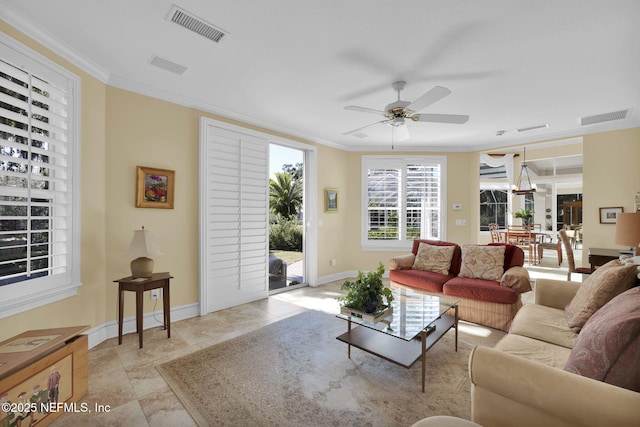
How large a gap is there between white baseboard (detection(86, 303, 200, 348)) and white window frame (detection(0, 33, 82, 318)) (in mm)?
526

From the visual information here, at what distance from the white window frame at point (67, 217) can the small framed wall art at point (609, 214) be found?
21.8 ft

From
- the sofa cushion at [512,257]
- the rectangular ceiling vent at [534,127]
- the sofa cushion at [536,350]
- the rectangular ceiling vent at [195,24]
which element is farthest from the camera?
the rectangular ceiling vent at [534,127]

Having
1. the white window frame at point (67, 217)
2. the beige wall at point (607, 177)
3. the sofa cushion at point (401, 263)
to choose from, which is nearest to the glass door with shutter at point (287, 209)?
the sofa cushion at point (401, 263)

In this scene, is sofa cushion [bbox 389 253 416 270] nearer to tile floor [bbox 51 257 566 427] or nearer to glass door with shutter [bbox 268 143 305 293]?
tile floor [bbox 51 257 566 427]

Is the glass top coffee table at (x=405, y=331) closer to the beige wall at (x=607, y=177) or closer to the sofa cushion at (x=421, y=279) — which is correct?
the sofa cushion at (x=421, y=279)

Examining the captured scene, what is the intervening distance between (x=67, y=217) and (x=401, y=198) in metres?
5.01

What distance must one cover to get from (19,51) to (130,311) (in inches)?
95.8

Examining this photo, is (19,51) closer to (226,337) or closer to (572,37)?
(226,337)

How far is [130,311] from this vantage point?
3059 millimetres

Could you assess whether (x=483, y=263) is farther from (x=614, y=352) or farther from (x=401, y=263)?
(x=614, y=352)

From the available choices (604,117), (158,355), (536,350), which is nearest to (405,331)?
(536,350)

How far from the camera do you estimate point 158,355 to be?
2.60 metres

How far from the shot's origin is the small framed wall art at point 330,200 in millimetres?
5312

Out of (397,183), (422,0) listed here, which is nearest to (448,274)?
(397,183)
